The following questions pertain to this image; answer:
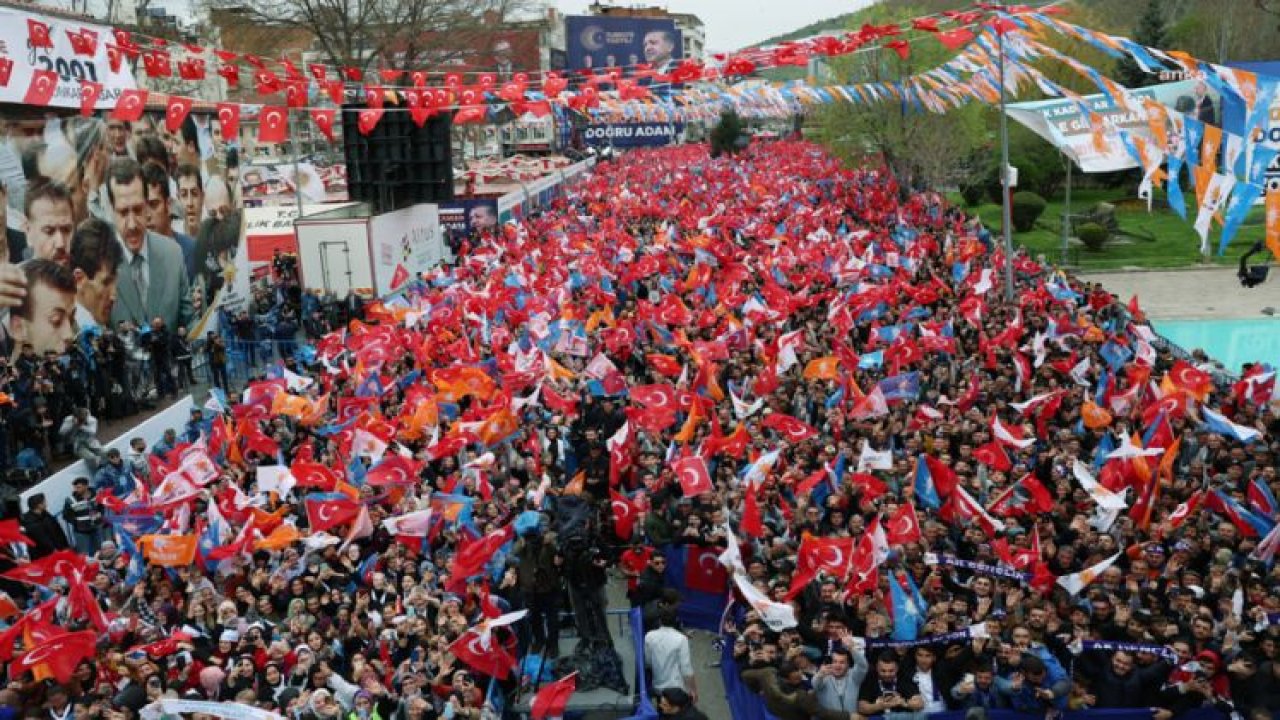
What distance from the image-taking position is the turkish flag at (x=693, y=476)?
11.5 m

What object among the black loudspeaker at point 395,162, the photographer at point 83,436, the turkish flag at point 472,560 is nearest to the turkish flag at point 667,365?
the turkish flag at point 472,560

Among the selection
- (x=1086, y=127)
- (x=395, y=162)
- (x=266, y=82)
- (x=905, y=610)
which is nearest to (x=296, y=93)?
(x=266, y=82)

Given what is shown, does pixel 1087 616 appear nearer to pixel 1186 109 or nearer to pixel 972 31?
pixel 972 31

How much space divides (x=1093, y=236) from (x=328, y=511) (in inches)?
1282

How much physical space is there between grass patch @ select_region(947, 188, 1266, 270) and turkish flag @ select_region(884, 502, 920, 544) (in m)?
23.3

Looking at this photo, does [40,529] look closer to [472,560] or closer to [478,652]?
[472,560]

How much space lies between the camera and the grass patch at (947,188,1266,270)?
35.2m

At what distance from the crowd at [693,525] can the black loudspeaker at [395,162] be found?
495 inches

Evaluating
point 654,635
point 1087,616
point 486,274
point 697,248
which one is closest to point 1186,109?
point 697,248

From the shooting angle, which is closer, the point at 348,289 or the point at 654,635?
the point at 654,635

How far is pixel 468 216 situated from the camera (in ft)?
125

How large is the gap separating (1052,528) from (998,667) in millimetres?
2332

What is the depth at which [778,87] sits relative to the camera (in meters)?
29.8

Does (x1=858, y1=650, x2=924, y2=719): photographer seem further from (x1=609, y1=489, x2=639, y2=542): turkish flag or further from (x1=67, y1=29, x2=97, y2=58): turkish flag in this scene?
(x1=67, y1=29, x2=97, y2=58): turkish flag
